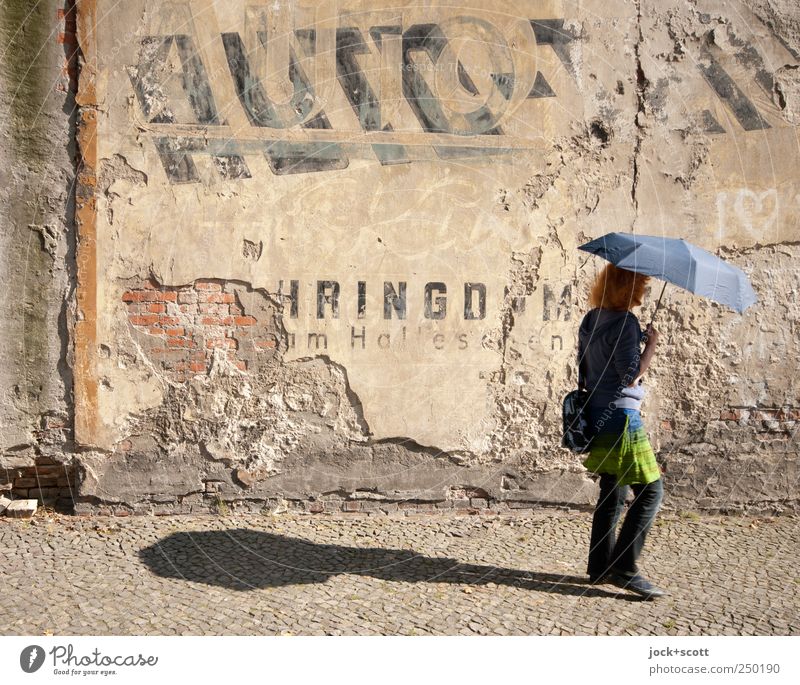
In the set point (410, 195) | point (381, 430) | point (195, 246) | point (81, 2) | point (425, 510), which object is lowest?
point (425, 510)

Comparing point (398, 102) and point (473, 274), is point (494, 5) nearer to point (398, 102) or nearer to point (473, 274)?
point (398, 102)

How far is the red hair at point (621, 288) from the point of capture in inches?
143

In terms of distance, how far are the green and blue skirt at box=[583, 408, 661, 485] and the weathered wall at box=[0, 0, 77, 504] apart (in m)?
3.16

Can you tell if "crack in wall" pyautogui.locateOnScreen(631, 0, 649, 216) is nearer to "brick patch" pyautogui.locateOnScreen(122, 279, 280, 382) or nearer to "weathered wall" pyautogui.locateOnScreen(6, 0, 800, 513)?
"weathered wall" pyautogui.locateOnScreen(6, 0, 800, 513)

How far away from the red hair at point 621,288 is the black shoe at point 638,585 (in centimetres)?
130

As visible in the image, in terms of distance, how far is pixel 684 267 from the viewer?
3492 mm

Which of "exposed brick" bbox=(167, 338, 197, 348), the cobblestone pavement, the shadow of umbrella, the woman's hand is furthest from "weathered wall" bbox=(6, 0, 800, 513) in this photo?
the woman's hand

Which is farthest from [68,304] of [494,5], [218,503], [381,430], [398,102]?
[494,5]

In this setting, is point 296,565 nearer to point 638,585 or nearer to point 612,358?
point 638,585

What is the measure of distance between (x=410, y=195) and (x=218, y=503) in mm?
2268

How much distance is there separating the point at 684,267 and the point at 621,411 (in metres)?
0.72

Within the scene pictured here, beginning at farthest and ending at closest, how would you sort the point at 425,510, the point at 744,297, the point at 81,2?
the point at 425,510 < the point at 81,2 < the point at 744,297

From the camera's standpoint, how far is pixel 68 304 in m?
4.74

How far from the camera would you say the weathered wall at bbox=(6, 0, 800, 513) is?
4746 mm
